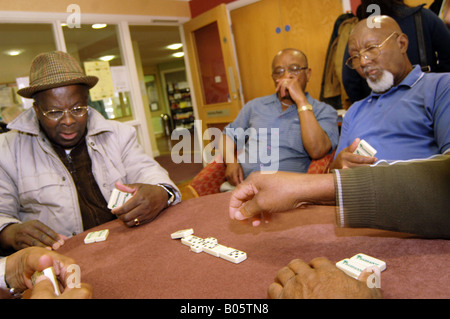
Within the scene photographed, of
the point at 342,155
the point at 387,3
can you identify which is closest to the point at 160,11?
the point at 387,3

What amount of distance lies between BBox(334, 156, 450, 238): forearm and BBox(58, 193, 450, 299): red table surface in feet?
0.19

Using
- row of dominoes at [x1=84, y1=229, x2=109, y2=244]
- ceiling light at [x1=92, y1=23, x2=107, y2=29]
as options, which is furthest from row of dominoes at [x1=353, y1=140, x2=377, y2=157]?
ceiling light at [x1=92, y1=23, x2=107, y2=29]

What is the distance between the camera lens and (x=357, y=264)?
0.84m

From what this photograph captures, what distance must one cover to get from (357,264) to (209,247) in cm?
46

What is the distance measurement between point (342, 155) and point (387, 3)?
6.05 feet

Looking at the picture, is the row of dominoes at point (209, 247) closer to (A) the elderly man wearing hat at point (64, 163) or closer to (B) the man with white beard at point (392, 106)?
(A) the elderly man wearing hat at point (64, 163)

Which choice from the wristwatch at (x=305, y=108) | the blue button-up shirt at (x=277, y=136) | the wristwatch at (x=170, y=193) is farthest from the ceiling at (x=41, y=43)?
the wristwatch at (x=170, y=193)

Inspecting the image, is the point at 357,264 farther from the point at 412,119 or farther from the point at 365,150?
the point at 412,119

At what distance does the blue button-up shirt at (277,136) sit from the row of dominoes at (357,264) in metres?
1.71

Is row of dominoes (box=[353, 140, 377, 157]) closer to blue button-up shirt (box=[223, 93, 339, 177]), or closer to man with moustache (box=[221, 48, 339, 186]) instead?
man with moustache (box=[221, 48, 339, 186])

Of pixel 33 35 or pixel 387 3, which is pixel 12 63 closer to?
pixel 33 35

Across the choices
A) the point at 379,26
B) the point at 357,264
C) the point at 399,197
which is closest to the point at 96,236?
the point at 357,264

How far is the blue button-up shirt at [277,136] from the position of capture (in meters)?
2.58

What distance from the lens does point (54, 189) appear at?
71.3 inches
